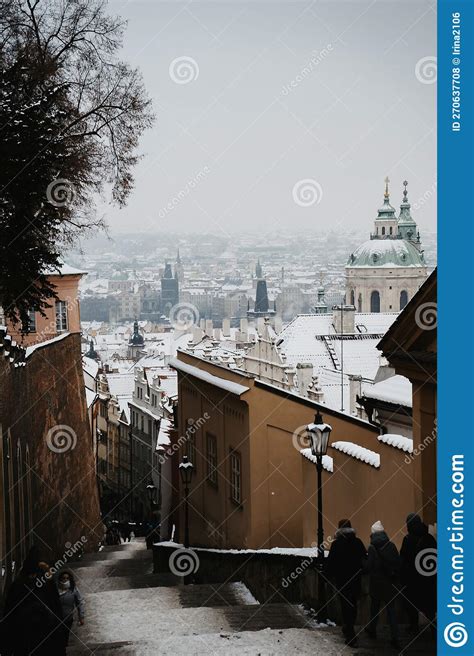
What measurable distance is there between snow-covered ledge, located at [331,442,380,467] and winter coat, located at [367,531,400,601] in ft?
6.99

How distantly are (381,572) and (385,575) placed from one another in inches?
1.2

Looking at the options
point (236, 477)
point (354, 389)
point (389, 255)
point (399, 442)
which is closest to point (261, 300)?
point (354, 389)

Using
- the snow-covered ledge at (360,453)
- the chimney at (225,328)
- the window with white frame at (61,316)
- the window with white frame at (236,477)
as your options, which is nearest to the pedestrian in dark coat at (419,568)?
the snow-covered ledge at (360,453)

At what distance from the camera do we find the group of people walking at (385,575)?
6.35m

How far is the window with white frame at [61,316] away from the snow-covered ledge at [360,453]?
47.8 feet

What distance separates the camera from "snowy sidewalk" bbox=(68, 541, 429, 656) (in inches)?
254

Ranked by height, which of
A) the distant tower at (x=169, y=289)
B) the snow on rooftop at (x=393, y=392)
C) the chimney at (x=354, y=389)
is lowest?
the chimney at (x=354, y=389)

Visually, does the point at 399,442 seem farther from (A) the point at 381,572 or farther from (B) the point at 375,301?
(B) the point at 375,301

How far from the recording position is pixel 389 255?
333 ft

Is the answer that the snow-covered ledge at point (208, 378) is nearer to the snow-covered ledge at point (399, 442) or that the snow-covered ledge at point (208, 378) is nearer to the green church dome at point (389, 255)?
the snow-covered ledge at point (399, 442)

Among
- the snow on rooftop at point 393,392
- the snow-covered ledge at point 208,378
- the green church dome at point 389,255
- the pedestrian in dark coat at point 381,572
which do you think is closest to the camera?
the pedestrian in dark coat at point 381,572
